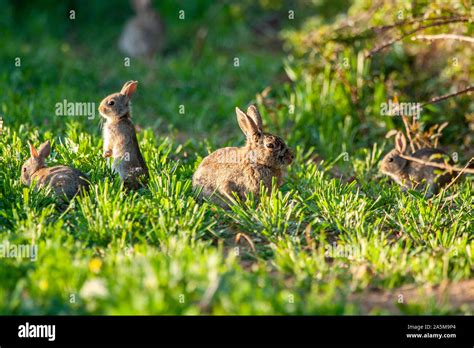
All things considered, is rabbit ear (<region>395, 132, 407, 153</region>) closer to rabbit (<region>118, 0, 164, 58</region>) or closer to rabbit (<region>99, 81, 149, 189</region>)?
rabbit (<region>99, 81, 149, 189</region>)

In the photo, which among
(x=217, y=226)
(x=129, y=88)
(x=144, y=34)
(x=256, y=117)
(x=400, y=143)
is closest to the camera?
(x=217, y=226)

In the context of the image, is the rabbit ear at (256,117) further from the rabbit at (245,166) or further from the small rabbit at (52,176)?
the small rabbit at (52,176)

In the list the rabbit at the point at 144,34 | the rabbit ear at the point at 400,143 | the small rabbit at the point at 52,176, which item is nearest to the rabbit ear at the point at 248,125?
the small rabbit at the point at 52,176

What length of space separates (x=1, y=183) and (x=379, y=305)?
3432 millimetres

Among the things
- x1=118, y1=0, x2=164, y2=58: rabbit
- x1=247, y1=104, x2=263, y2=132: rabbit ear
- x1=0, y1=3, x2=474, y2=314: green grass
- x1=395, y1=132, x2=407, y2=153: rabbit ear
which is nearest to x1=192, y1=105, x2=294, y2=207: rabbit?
x1=247, y1=104, x2=263, y2=132: rabbit ear

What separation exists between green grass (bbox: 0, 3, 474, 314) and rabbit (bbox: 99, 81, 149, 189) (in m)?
0.13

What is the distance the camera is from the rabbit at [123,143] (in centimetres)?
667

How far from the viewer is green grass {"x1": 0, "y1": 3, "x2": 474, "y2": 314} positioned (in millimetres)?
4453

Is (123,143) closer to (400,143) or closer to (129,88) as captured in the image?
(129,88)

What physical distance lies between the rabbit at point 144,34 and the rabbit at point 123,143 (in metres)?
6.85

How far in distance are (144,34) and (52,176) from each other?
313 inches

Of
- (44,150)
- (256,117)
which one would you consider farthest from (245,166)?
(44,150)

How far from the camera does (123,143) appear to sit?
680 centimetres
